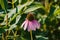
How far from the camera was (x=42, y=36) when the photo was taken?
140cm

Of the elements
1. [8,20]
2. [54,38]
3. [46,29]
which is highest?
[8,20]

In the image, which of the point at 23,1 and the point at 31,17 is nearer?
the point at 31,17

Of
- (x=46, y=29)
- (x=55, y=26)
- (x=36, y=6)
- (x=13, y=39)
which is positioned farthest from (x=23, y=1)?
(x=55, y=26)

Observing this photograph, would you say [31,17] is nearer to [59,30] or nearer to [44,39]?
[44,39]

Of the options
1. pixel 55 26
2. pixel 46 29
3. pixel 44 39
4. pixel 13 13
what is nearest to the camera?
pixel 13 13

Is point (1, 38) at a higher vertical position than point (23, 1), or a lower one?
lower

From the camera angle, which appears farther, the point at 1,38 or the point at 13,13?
the point at 1,38

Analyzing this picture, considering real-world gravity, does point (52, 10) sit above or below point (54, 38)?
above

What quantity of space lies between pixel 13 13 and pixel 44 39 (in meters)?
0.28

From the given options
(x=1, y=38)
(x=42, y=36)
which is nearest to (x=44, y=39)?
(x=42, y=36)

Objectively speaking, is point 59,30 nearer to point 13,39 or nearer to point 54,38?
point 54,38

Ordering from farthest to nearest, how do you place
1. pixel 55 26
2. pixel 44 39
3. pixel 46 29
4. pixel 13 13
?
pixel 55 26, pixel 46 29, pixel 44 39, pixel 13 13

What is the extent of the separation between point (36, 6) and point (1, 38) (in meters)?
0.31

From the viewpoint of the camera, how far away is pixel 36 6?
53.7 inches
